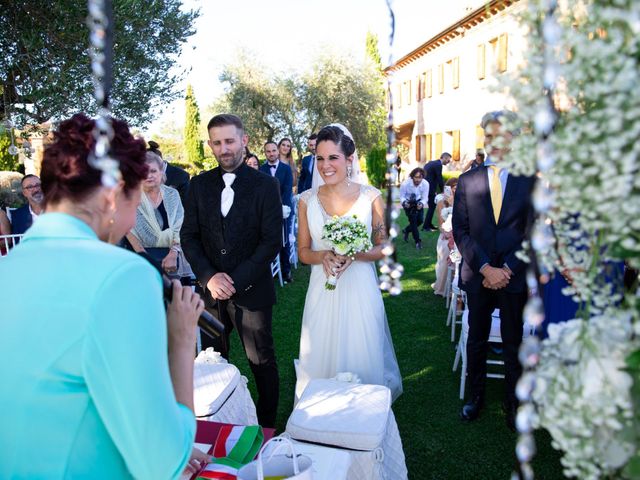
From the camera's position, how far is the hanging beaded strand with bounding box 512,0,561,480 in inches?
37.2

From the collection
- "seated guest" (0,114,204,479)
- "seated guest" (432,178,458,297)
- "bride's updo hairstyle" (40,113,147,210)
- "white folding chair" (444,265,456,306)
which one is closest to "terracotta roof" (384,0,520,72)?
"seated guest" (432,178,458,297)

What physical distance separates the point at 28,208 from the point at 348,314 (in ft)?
14.8

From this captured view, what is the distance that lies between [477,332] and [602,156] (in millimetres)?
3480

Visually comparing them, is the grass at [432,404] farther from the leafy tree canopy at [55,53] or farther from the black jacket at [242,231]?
the leafy tree canopy at [55,53]

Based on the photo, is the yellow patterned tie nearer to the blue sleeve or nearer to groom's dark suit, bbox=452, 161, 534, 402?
groom's dark suit, bbox=452, 161, 534, 402

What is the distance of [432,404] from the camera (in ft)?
14.7

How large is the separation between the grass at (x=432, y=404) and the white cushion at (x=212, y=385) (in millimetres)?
906

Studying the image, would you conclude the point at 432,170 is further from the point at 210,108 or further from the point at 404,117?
the point at 404,117

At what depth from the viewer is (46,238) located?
1.30 m

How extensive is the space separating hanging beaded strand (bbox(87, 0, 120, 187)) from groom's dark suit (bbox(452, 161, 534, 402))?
3.12 m

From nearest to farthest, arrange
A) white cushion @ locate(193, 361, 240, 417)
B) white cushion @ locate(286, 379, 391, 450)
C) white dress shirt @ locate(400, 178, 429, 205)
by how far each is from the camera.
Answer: white cushion @ locate(286, 379, 391, 450) → white cushion @ locate(193, 361, 240, 417) → white dress shirt @ locate(400, 178, 429, 205)

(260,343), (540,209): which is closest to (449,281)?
(260,343)

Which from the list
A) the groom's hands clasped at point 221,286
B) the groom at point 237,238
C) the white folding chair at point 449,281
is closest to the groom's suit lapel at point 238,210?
the groom at point 237,238

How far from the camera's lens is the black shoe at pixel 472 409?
418cm
